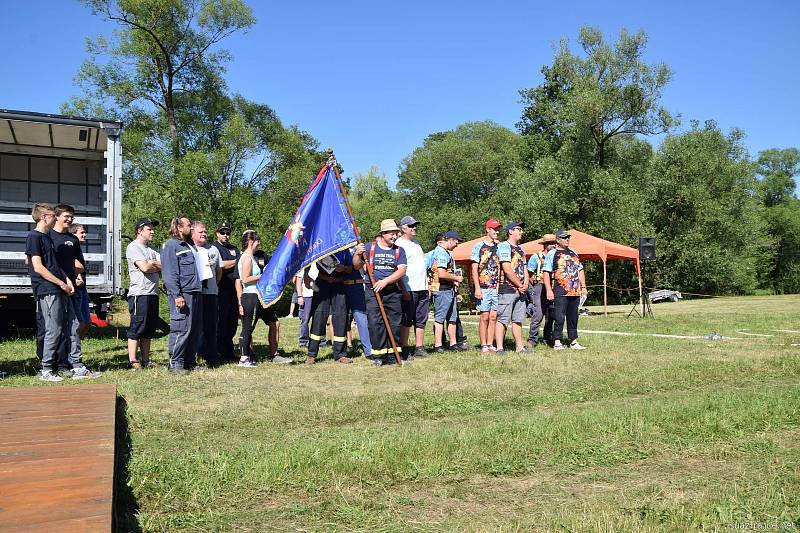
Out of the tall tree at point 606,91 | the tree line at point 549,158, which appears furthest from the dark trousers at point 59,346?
the tall tree at point 606,91

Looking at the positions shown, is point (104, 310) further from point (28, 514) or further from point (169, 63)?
point (169, 63)

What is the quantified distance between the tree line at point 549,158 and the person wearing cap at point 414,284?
17.5 m

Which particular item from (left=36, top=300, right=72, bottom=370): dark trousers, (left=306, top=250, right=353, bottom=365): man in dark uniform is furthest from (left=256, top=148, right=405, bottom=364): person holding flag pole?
(left=36, top=300, right=72, bottom=370): dark trousers

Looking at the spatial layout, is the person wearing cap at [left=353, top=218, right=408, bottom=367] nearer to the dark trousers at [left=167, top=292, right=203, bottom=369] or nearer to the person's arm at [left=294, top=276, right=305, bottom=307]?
the dark trousers at [left=167, top=292, right=203, bottom=369]

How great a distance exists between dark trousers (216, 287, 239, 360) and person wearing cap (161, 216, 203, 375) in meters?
1.33

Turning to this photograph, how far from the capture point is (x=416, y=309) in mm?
10453

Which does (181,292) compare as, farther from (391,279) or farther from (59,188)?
(59,188)

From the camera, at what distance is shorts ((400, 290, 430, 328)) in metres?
9.87

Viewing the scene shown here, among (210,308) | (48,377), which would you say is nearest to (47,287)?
(48,377)

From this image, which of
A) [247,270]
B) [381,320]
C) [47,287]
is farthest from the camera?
[247,270]

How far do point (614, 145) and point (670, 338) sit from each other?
90.0ft

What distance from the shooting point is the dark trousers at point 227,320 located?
32.0 ft

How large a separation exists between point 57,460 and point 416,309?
7140 millimetres

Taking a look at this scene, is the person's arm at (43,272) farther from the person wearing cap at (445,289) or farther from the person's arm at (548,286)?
the person's arm at (548,286)
